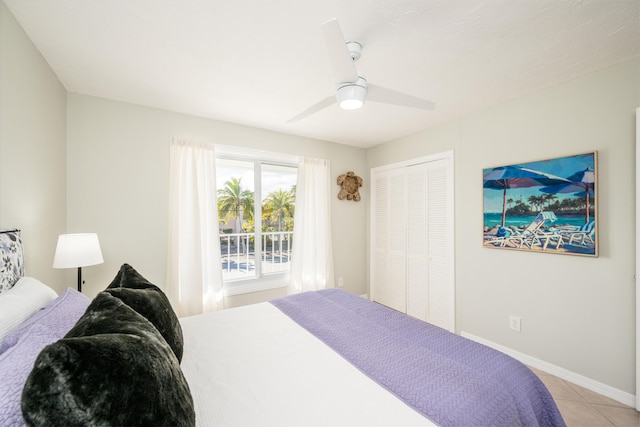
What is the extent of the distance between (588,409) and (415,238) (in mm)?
2087

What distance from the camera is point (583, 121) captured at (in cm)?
221

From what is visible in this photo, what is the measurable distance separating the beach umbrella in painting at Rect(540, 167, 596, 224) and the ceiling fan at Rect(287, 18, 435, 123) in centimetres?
145

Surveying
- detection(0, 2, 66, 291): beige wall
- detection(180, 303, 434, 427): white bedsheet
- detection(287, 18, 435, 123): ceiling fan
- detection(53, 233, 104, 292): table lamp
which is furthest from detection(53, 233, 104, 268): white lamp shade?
detection(287, 18, 435, 123): ceiling fan

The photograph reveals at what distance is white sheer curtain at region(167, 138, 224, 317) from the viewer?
9.51 feet

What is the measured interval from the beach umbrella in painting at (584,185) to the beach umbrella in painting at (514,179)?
0.13ft

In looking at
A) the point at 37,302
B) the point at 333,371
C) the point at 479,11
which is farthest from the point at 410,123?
the point at 37,302

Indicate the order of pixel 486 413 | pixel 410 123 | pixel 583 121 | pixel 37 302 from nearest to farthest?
pixel 486 413
pixel 37 302
pixel 583 121
pixel 410 123

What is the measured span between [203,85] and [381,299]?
3.60 metres

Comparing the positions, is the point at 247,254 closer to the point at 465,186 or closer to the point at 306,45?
the point at 306,45

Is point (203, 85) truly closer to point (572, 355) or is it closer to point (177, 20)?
point (177, 20)

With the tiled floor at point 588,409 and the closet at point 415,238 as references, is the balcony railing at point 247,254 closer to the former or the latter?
the closet at point 415,238

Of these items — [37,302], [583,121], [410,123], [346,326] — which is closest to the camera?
[37,302]

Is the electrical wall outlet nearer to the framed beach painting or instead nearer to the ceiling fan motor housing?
the framed beach painting

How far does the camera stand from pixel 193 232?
2.99 m
